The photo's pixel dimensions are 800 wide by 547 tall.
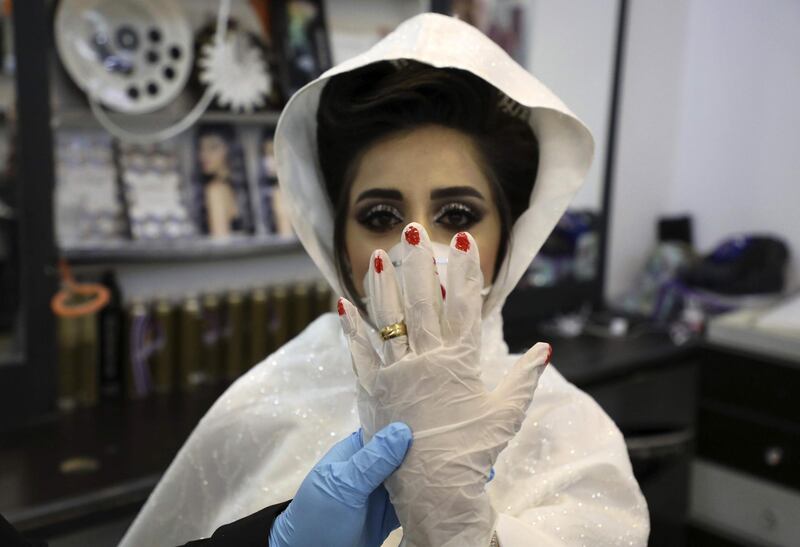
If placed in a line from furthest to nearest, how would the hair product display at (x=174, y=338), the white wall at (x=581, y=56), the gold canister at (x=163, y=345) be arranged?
the white wall at (x=581, y=56), the gold canister at (x=163, y=345), the hair product display at (x=174, y=338)

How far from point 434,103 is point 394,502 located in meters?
0.56

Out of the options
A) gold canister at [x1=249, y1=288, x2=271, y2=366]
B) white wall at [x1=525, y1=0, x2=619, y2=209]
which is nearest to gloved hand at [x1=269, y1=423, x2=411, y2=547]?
gold canister at [x1=249, y1=288, x2=271, y2=366]

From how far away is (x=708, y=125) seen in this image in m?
3.06

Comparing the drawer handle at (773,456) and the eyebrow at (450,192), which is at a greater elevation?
the eyebrow at (450,192)

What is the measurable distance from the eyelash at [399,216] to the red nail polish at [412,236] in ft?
0.95

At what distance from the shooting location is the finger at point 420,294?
75 centimetres

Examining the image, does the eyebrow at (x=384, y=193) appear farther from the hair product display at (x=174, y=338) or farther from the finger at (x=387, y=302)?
the hair product display at (x=174, y=338)

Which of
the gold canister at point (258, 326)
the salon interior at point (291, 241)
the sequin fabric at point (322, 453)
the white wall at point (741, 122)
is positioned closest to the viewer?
the sequin fabric at point (322, 453)

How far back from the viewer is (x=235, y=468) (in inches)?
44.9

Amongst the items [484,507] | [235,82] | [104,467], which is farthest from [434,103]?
[235,82]

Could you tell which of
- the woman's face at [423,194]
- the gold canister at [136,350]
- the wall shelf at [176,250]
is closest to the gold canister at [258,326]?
the wall shelf at [176,250]

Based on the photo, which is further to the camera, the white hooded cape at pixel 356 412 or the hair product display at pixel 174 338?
the hair product display at pixel 174 338

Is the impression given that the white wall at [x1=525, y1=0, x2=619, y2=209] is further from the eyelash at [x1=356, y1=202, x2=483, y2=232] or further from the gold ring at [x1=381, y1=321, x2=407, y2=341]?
the gold ring at [x1=381, y1=321, x2=407, y2=341]

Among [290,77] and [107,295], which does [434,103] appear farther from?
[290,77]
